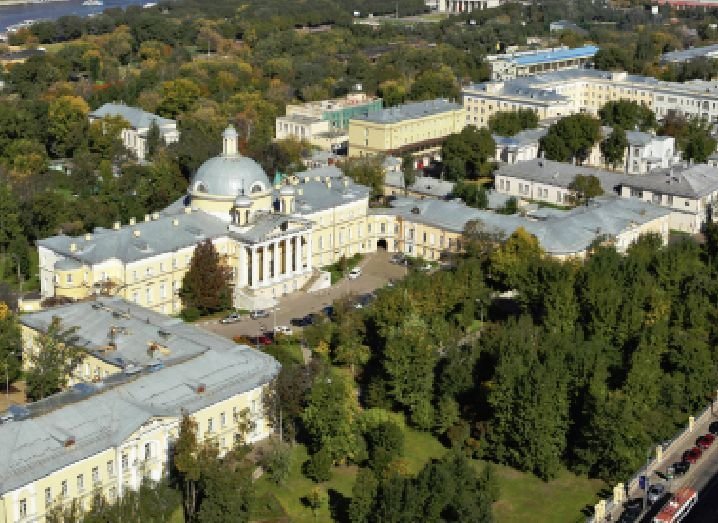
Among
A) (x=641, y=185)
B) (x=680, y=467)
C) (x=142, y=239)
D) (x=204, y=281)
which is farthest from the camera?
(x=641, y=185)

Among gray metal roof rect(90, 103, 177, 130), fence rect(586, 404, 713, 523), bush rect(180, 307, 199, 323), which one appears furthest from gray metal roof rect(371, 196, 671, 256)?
gray metal roof rect(90, 103, 177, 130)

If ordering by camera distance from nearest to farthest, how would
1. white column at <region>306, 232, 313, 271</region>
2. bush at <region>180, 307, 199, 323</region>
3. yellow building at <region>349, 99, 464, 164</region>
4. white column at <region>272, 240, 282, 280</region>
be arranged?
bush at <region>180, 307, 199, 323</region>
white column at <region>272, 240, 282, 280</region>
white column at <region>306, 232, 313, 271</region>
yellow building at <region>349, 99, 464, 164</region>

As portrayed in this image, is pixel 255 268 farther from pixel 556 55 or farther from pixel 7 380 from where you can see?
pixel 556 55

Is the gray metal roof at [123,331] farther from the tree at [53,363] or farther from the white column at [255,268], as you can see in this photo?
the white column at [255,268]

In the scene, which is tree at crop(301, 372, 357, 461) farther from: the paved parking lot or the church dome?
the church dome

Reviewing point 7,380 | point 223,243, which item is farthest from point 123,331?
point 223,243

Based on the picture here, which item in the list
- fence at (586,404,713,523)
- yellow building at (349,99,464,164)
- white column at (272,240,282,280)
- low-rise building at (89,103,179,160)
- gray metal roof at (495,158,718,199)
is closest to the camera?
fence at (586,404,713,523)

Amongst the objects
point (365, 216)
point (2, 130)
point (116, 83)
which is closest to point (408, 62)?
point (116, 83)
